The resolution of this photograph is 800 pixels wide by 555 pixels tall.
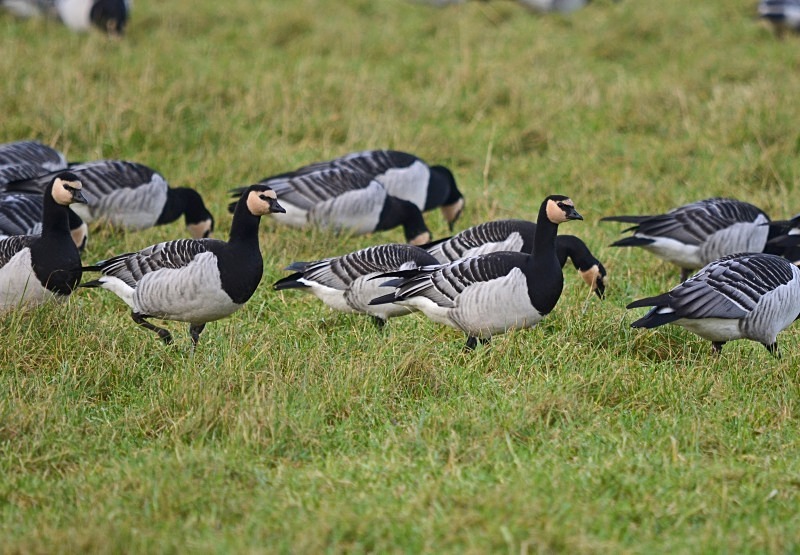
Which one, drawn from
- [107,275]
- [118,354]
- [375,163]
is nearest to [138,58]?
[375,163]

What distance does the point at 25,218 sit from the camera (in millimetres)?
7977

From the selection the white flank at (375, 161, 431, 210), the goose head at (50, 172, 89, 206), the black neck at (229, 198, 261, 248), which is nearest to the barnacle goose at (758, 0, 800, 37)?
the white flank at (375, 161, 431, 210)

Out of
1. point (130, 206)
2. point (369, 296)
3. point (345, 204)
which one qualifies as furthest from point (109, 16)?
point (369, 296)

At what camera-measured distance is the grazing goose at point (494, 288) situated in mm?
6359

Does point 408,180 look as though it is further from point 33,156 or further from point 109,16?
point 109,16

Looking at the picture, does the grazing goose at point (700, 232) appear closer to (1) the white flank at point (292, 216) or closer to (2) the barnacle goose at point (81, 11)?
(1) the white flank at point (292, 216)

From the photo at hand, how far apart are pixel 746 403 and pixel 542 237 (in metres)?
1.58

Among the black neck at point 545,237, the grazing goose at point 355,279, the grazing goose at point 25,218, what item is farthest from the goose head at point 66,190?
the black neck at point 545,237

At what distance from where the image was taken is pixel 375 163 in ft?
32.1

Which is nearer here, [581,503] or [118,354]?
[581,503]

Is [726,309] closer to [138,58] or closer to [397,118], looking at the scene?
[397,118]

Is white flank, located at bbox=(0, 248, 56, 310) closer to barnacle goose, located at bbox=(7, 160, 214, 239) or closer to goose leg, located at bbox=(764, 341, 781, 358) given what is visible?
barnacle goose, located at bbox=(7, 160, 214, 239)

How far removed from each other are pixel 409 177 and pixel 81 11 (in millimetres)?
6096

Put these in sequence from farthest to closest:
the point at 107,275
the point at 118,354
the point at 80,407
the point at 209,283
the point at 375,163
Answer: the point at 375,163 < the point at 107,275 < the point at 209,283 < the point at 118,354 < the point at 80,407
